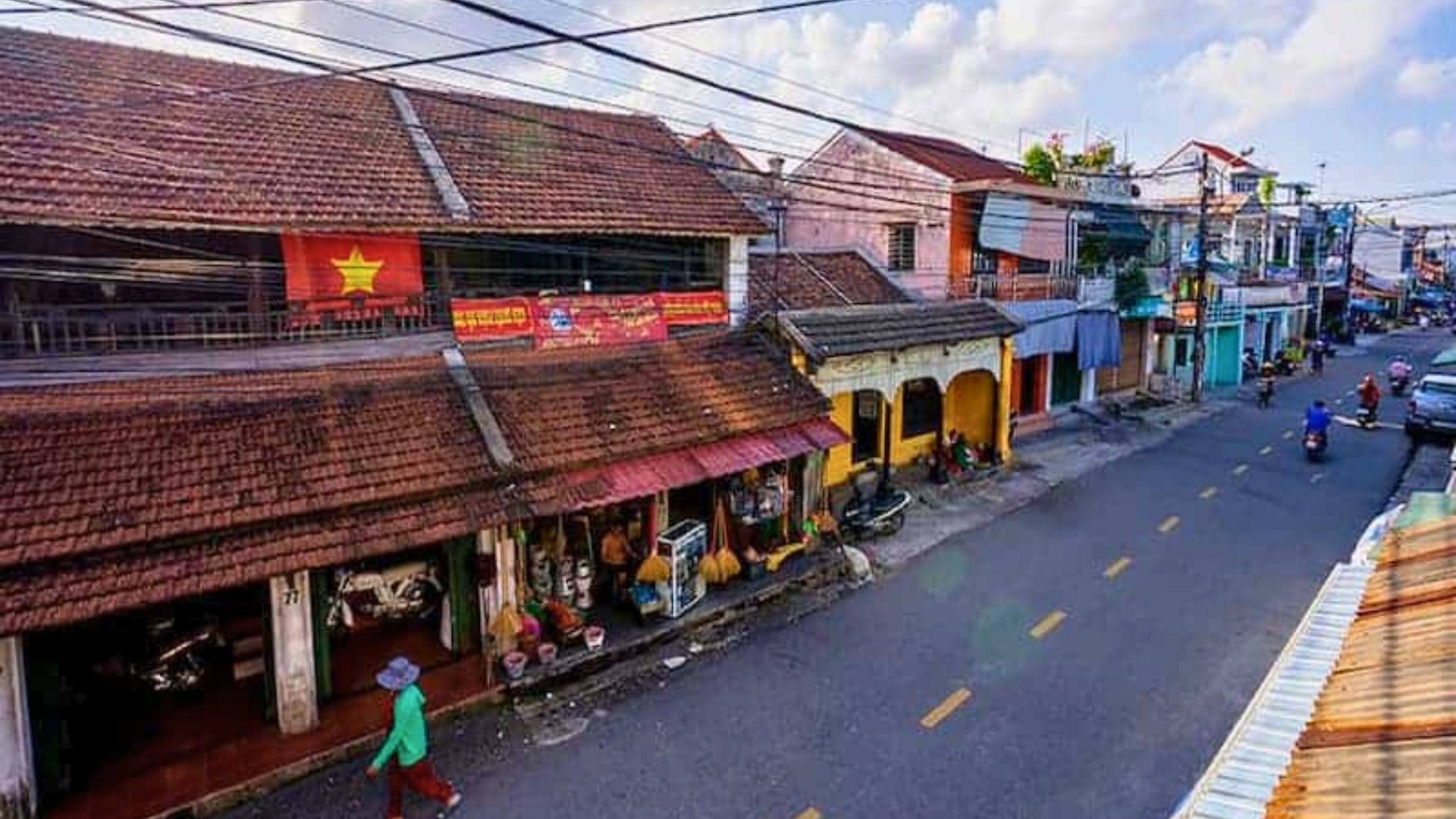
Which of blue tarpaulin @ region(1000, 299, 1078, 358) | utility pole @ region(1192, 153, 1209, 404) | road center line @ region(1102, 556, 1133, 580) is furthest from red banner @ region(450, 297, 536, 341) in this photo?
utility pole @ region(1192, 153, 1209, 404)

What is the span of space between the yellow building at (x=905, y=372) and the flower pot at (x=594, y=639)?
606cm

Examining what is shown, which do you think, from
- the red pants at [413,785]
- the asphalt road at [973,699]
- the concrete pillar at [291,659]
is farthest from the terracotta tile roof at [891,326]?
the red pants at [413,785]

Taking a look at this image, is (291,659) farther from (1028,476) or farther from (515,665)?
(1028,476)

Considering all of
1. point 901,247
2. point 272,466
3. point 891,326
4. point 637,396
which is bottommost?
point 272,466

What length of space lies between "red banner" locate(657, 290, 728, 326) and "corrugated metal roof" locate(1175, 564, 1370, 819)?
9537 mm

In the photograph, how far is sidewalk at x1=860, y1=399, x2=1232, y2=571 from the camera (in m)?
15.5

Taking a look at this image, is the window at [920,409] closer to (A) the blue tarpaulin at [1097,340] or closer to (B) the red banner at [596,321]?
(A) the blue tarpaulin at [1097,340]

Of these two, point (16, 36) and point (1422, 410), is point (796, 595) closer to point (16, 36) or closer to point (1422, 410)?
point (16, 36)

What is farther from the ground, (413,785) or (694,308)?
(694,308)

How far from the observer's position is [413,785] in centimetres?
781

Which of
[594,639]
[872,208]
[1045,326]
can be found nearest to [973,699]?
[594,639]

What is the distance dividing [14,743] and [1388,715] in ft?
34.6

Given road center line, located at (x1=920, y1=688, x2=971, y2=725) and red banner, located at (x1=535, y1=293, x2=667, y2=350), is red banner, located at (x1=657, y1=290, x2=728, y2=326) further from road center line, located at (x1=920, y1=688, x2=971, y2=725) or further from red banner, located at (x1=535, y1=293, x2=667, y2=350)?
road center line, located at (x1=920, y1=688, x2=971, y2=725)

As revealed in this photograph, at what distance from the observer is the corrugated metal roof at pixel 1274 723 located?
5.07m
